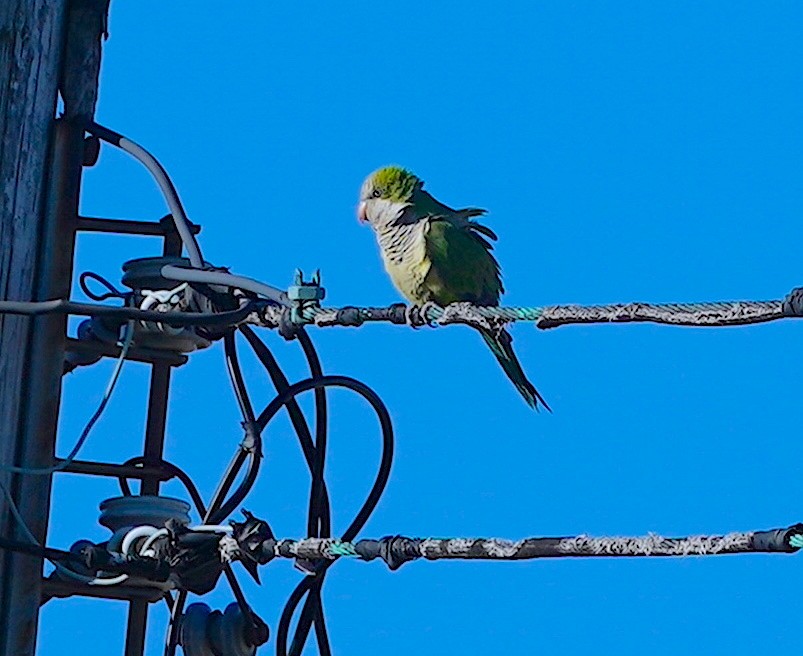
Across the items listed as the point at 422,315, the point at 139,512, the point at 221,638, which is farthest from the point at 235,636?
the point at 422,315

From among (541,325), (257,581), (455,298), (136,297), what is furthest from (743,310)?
(455,298)

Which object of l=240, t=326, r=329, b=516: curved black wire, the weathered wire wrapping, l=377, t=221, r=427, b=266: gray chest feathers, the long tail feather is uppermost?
l=377, t=221, r=427, b=266: gray chest feathers

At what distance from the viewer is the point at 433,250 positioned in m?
6.01

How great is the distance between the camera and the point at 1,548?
406 cm

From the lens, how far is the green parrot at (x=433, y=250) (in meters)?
6.00

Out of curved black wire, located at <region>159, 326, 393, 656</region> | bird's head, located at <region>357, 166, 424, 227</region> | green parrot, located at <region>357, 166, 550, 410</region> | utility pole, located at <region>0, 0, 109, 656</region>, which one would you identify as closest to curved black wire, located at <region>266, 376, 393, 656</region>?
curved black wire, located at <region>159, 326, 393, 656</region>

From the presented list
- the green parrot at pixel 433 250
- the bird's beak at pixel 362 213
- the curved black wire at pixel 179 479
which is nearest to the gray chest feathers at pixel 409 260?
the green parrot at pixel 433 250

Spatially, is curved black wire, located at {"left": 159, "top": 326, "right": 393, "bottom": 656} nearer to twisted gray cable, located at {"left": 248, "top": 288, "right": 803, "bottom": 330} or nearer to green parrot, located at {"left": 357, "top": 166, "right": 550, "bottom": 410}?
twisted gray cable, located at {"left": 248, "top": 288, "right": 803, "bottom": 330}

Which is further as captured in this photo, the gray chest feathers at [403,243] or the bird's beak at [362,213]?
the bird's beak at [362,213]

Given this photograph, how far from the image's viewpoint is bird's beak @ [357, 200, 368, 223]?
6391mm

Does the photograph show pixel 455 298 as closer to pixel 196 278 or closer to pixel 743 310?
pixel 196 278

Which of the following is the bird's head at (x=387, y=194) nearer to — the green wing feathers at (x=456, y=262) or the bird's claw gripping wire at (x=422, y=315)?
the green wing feathers at (x=456, y=262)

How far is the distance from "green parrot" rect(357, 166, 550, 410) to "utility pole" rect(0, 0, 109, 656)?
184cm

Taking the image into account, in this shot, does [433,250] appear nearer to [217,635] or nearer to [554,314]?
[217,635]
